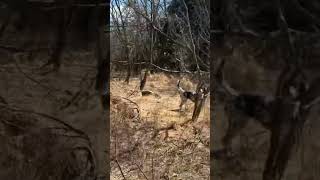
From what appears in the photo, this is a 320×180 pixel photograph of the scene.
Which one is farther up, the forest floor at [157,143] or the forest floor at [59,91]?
the forest floor at [59,91]

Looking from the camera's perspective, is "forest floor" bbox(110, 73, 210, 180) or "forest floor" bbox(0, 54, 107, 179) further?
"forest floor" bbox(110, 73, 210, 180)

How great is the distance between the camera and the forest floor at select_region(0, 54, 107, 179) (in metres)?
2.69

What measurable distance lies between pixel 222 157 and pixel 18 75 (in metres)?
1.18

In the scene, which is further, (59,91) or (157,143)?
(157,143)

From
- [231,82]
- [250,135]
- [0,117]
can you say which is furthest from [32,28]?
[250,135]

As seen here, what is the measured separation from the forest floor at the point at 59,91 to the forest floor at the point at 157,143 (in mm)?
2164

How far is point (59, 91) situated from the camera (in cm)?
270

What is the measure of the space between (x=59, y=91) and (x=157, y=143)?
3.99m

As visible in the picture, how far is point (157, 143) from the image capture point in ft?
21.6

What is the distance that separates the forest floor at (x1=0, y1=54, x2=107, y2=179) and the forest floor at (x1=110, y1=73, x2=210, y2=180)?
2164 mm

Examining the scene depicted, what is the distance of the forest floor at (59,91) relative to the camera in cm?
269

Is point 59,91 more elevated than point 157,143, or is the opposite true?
point 59,91

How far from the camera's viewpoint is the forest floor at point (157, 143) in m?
5.54

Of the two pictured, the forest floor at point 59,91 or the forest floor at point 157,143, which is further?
the forest floor at point 157,143
